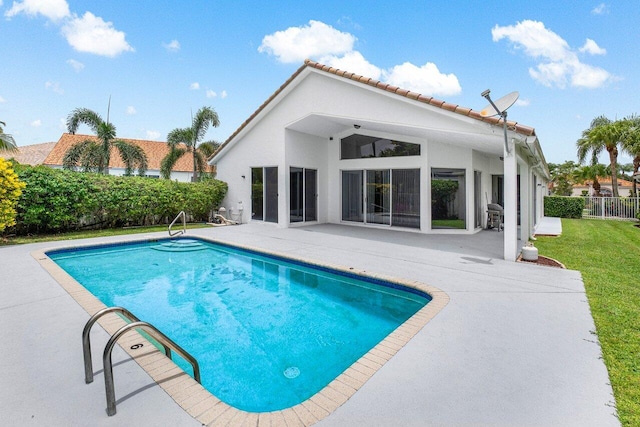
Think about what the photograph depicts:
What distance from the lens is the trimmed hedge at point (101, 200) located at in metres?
13.6

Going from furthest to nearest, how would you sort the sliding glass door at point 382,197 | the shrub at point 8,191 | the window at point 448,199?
the sliding glass door at point 382,197, the window at point 448,199, the shrub at point 8,191

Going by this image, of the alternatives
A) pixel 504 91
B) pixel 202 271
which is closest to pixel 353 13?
pixel 504 91

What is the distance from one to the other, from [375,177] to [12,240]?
609 inches

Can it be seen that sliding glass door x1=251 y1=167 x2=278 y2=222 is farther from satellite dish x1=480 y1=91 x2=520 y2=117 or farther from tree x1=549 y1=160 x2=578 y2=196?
tree x1=549 y1=160 x2=578 y2=196

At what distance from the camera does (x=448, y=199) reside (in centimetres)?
1492

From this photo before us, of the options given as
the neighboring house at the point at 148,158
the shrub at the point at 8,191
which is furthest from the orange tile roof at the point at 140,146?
the shrub at the point at 8,191

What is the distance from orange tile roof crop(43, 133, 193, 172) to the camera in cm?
3510

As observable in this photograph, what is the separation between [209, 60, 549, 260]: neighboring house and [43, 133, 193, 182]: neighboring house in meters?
21.5

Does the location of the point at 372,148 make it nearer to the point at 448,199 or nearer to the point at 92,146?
the point at 448,199

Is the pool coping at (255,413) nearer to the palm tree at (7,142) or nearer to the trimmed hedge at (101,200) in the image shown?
the trimmed hedge at (101,200)

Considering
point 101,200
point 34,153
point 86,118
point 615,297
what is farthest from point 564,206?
point 34,153

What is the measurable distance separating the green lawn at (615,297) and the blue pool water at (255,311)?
2.87 m

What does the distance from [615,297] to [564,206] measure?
25.6 meters

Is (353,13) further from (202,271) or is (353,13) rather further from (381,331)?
(381,331)
